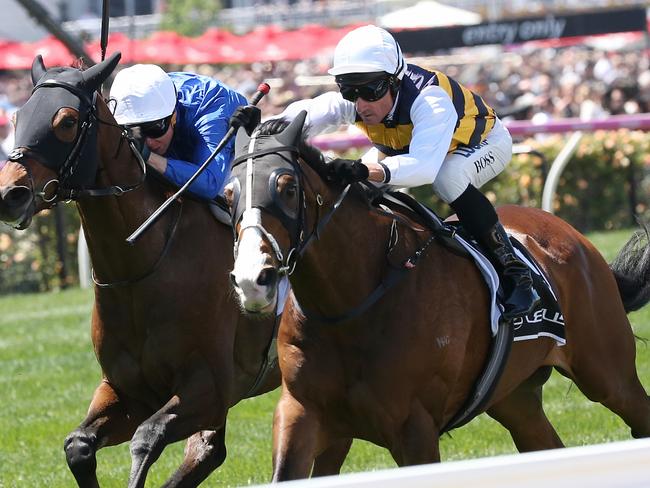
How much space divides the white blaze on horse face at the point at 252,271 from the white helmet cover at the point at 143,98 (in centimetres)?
154

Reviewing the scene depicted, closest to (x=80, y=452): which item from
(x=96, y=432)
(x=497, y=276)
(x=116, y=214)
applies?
(x=96, y=432)

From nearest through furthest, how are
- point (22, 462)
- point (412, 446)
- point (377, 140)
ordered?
point (412, 446), point (377, 140), point (22, 462)

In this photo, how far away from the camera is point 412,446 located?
176 inches

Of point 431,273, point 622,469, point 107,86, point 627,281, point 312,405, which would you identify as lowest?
point 107,86

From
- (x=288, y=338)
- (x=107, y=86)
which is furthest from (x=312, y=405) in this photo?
(x=107, y=86)

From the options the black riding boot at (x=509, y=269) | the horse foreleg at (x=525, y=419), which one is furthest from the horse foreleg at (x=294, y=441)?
the horse foreleg at (x=525, y=419)

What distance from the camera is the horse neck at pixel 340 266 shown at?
4.49 m

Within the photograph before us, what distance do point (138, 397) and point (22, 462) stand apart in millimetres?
1872

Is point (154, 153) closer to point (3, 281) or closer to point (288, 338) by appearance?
point (288, 338)

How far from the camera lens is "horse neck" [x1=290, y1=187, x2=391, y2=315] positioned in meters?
4.49

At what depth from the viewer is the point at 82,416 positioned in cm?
796

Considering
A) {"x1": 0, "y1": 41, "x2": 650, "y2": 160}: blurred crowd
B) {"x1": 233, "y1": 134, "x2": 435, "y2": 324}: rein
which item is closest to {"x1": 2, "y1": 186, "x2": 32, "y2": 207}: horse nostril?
{"x1": 233, "y1": 134, "x2": 435, "y2": 324}: rein

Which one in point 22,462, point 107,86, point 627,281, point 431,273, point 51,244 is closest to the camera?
point 431,273

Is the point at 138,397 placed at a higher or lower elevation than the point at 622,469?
lower
